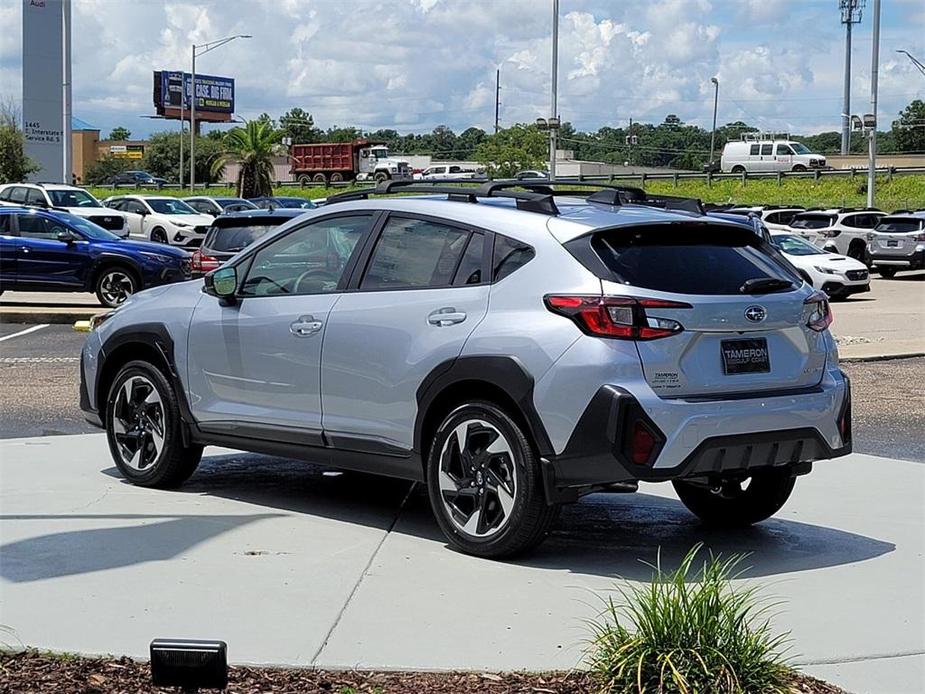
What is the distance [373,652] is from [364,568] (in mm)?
1307

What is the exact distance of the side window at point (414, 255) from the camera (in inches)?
270

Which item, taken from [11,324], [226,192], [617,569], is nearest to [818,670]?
[617,569]

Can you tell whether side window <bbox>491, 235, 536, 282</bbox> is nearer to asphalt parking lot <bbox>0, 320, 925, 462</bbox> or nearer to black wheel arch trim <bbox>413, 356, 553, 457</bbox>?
black wheel arch trim <bbox>413, 356, 553, 457</bbox>

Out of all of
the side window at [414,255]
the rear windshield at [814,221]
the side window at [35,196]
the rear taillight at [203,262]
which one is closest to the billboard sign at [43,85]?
the side window at [35,196]

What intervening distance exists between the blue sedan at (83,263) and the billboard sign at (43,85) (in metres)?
53.2

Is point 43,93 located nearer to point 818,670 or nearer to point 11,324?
point 11,324

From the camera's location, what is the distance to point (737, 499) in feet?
24.5

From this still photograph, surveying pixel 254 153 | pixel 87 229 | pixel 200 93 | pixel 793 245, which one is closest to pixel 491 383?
pixel 87 229

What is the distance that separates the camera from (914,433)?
1115 centimetres

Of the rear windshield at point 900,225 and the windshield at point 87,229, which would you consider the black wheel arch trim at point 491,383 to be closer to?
the windshield at point 87,229

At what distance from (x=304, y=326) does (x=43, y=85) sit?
74.8 meters

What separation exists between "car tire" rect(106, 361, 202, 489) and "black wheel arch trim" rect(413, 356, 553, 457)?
2009 millimetres

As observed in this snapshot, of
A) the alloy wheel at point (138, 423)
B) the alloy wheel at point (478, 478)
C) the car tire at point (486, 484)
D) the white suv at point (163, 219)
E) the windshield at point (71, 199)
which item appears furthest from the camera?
the white suv at point (163, 219)

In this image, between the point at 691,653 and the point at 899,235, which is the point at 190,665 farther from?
the point at 899,235
